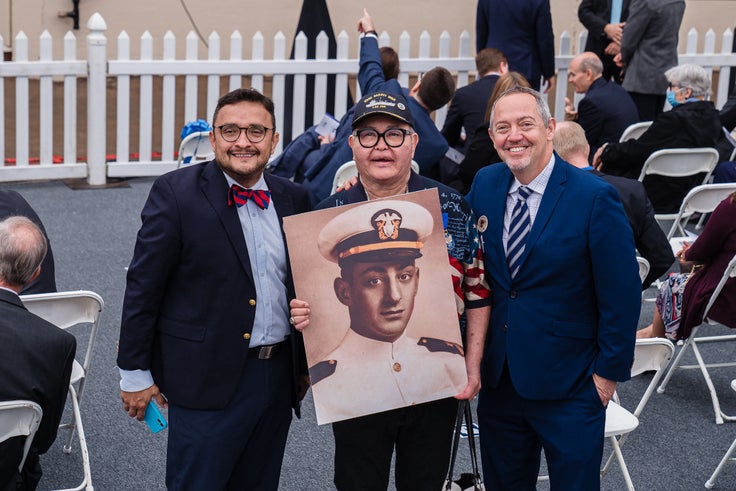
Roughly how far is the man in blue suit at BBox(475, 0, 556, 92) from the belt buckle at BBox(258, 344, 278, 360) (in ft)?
21.9

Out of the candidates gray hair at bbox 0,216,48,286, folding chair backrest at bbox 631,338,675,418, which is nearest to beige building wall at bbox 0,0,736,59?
folding chair backrest at bbox 631,338,675,418

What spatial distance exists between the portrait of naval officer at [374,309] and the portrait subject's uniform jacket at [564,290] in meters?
0.29

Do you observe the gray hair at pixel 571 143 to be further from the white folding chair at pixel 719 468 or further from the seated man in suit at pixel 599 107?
the seated man in suit at pixel 599 107

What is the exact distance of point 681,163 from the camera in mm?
7355

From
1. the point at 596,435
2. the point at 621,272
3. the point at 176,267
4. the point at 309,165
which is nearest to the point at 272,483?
the point at 176,267

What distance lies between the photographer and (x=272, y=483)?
3539mm

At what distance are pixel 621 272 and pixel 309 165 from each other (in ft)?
12.6

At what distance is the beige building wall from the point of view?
14086mm

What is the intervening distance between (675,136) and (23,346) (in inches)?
213

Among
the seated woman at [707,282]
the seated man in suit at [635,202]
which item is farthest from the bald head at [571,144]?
the seated woman at [707,282]

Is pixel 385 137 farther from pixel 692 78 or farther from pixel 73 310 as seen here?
pixel 692 78

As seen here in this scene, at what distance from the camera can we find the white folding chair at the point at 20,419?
3.33m

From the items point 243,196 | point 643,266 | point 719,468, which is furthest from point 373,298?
point 643,266

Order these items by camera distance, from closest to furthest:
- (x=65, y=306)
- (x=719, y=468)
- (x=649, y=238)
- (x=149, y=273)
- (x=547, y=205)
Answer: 1. (x=149, y=273)
2. (x=547, y=205)
3. (x=65, y=306)
4. (x=719, y=468)
5. (x=649, y=238)
